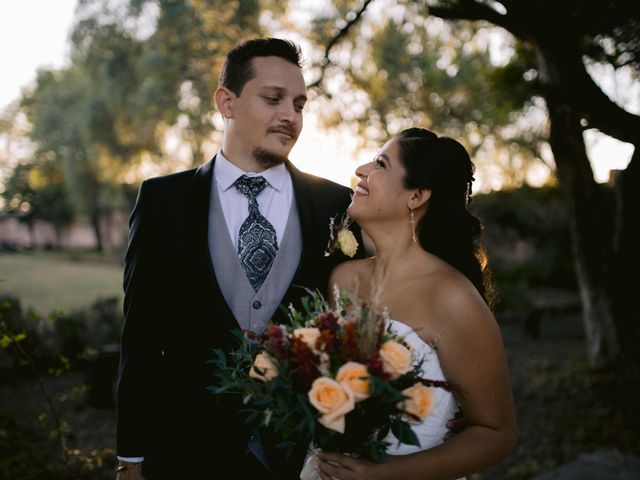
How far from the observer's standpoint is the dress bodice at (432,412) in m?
1.97

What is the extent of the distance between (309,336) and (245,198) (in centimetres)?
111

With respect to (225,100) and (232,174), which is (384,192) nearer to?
(232,174)

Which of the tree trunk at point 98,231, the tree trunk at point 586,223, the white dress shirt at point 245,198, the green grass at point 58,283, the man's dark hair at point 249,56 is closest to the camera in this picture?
the white dress shirt at point 245,198

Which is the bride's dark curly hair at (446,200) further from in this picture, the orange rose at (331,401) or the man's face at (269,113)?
the orange rose at (331,401)

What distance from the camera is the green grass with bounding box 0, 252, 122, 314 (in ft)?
38.7

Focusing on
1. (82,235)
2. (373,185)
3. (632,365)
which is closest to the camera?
(373,185)

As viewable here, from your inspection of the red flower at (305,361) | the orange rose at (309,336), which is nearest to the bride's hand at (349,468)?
the red flower at (305,361)

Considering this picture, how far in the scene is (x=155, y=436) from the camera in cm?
230

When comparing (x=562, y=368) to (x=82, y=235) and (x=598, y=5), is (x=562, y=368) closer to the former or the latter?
(x=598, y=5)

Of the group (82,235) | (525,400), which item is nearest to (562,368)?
(525,400)

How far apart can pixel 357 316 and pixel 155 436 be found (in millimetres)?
1269

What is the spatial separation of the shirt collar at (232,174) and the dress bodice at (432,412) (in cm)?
97

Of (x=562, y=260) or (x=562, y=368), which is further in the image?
(x=562, y=260)

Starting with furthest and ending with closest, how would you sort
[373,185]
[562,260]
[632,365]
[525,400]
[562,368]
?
[562,260] < [562,368] < [525,400] < [632,365] < [373,185]
